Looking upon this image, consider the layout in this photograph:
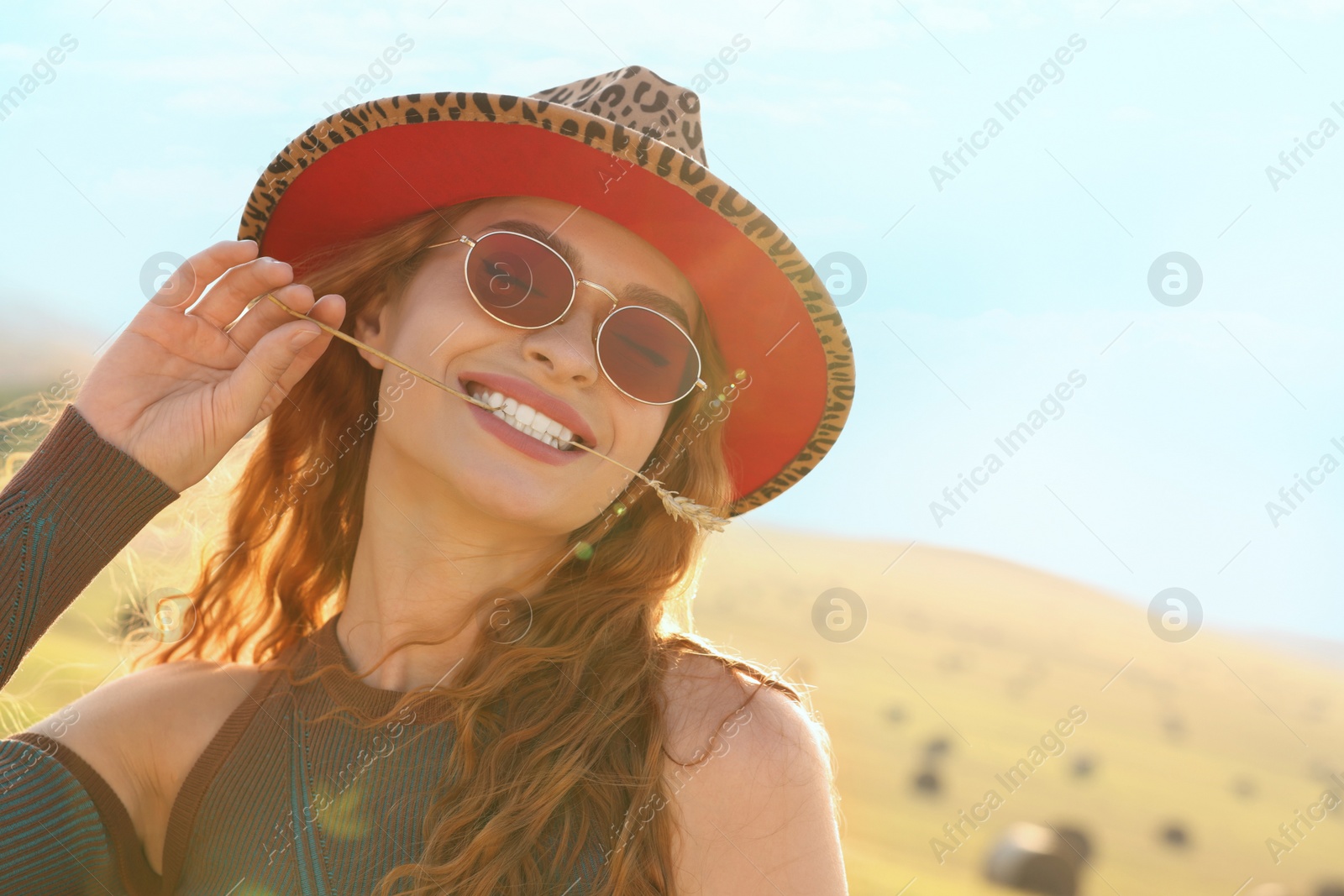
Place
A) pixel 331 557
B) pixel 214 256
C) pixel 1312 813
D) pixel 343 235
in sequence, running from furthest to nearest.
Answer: pixel 1312 813, pixel 331 557, pixel 343 235, pixel 214 256

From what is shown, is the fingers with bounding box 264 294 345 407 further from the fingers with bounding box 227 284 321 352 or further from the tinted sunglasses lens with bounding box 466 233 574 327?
the tinted sunglasses lens with bounding box 466 233 574 327

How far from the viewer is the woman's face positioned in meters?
2.32

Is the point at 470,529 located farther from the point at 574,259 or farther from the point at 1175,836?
the point at 1175,836

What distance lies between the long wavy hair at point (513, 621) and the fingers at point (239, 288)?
11.2 inches

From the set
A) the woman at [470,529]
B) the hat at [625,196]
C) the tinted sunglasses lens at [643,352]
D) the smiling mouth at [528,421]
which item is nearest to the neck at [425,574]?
the woman at [470,529]

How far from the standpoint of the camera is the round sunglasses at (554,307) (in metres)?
2.36

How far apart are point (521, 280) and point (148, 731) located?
62.0 inches

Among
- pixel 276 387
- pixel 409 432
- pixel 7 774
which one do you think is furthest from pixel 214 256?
pixel 7 774

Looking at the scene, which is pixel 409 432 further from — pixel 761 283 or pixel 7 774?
pixel 7 774

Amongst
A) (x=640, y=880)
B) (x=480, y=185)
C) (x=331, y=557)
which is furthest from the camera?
(x=331, y=557)

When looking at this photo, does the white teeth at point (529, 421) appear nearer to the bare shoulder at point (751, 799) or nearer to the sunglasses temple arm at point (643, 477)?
the sunglasses temple arm at point (643, 477)

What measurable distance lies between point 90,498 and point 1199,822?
899 centimetres

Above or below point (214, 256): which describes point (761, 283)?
above

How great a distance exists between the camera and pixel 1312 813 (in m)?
4.10
